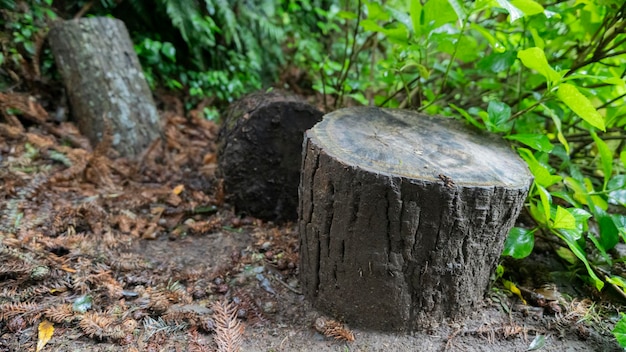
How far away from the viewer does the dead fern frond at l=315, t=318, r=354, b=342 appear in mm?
1853

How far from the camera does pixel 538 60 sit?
1721mm

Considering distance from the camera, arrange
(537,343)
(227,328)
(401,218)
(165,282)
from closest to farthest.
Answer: (401,218)
(227,328)
(537,343)
(165,282)

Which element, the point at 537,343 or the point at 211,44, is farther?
the point at 211,44

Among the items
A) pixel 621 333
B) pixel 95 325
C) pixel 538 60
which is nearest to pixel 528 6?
pixel 538 60

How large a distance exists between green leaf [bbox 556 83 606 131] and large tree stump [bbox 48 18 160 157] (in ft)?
10.3

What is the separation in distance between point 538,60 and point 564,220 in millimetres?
737

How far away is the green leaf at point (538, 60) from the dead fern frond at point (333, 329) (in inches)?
60.1

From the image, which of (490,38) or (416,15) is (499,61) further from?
Result: (416,15)

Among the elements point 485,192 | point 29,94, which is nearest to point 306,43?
point 29,94

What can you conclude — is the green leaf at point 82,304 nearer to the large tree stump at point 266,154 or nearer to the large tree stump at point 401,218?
the large tree stump at point 401,218

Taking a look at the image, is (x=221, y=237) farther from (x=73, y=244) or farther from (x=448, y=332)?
(x=448, y=332)

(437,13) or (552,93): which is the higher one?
(437,13)

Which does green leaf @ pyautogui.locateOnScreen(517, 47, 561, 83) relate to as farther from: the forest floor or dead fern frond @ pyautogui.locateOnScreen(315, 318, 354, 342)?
dead fern frond @ pyautogui.locateOnScreen(315, 318, 354, 342)

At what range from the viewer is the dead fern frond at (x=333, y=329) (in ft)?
6.08
